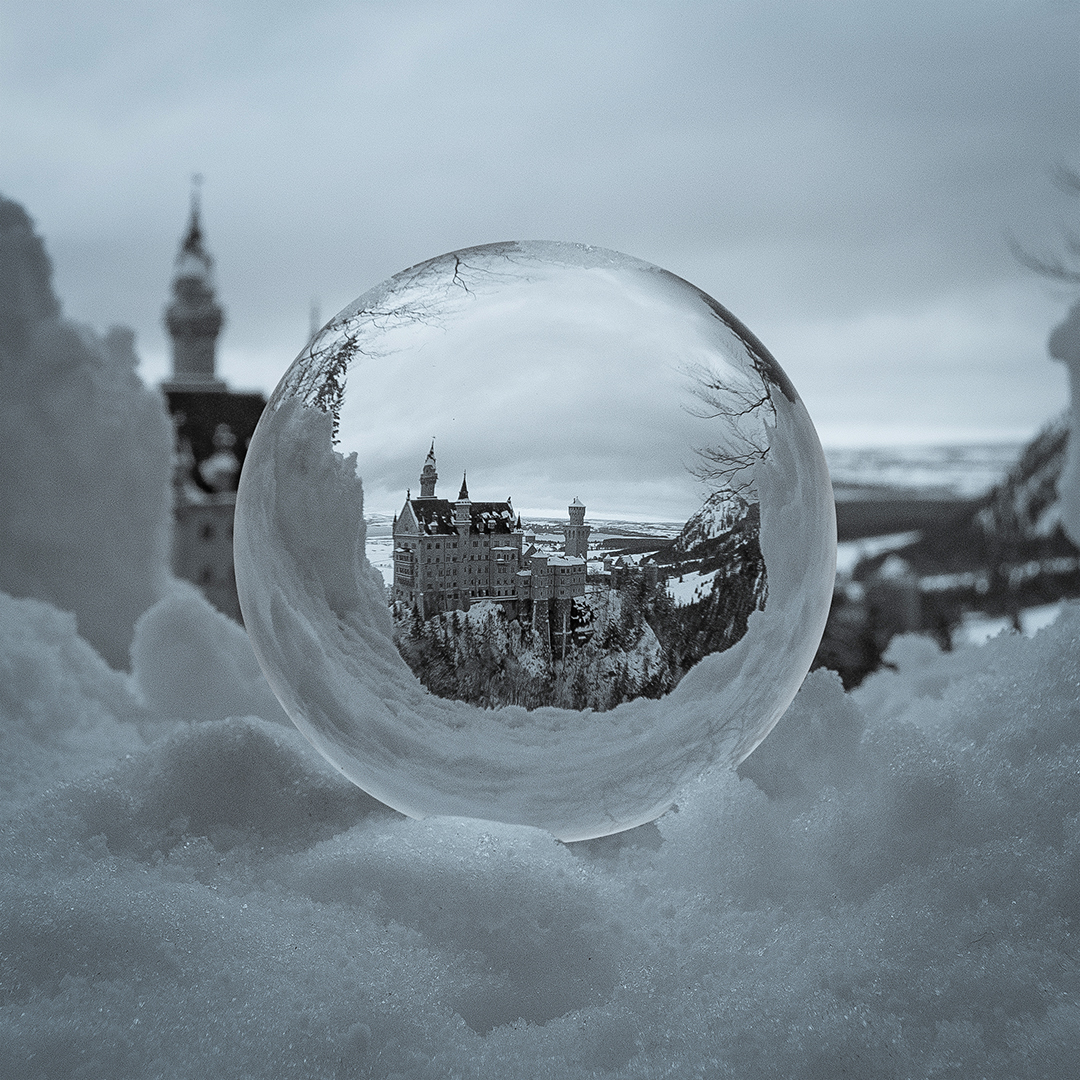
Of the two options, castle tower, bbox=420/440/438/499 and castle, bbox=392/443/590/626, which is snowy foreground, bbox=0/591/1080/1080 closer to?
castle, bbox=392/443/590/626

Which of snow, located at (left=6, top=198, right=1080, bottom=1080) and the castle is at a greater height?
the castle

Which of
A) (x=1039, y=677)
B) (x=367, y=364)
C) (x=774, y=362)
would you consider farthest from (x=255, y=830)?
(x=1039, y=677)

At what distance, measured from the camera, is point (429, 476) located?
1.58m

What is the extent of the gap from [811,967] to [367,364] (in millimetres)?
999

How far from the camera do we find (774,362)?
183 cm

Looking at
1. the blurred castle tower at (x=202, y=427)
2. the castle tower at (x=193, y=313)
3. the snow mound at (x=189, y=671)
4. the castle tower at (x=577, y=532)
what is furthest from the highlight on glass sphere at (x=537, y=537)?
the castle tower at (x=193, y=313)

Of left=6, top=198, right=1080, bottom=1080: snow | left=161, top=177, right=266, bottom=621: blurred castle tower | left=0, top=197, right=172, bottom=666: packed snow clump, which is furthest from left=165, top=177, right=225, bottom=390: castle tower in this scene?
left=6, top=198, right=1080, bottom=1080: snow

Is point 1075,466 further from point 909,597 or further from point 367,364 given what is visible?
point 909,597

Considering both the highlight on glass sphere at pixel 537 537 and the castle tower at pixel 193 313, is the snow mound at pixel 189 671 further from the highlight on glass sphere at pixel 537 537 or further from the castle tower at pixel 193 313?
the castle tower at pixel 193 313

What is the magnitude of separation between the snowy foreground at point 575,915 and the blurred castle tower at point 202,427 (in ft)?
46.0

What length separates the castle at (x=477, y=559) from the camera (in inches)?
61.9

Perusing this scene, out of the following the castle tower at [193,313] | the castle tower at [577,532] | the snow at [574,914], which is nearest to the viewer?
the snow at [574,914]

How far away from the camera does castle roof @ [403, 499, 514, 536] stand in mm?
1571

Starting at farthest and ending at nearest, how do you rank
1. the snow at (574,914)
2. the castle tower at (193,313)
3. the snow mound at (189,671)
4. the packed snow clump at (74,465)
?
the castle tower at (193,313), the packed snow clump at (74,465), the snow mound at (189,671), the snow at (574,914)
